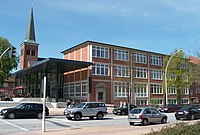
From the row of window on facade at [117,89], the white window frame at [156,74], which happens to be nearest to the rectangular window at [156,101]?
the row of window on facade at [117,89]

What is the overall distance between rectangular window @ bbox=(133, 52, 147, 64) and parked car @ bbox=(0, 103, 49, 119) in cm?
3301

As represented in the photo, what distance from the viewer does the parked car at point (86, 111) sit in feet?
80.1

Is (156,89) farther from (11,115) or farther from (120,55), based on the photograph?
(11,115)

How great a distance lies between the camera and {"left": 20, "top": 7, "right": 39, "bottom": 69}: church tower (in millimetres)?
80812

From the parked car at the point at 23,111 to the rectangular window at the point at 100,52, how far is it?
24.1 metres

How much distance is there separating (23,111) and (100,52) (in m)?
26.8

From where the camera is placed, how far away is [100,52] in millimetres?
50156

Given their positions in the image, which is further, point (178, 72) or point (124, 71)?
point (124, 71)

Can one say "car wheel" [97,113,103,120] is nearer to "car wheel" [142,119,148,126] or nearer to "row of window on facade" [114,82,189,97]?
"car wheel" [142,119,148,126]

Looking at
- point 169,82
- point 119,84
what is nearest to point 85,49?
point 119,84

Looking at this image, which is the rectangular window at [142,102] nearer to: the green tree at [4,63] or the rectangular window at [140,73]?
the rectangular window at [140,73]

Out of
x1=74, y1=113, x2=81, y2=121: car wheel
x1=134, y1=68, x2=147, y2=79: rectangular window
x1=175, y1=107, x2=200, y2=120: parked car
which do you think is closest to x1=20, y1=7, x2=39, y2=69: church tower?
x1=134, y1=68, x2=147, y2=79: rectangular window

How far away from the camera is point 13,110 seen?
971 inches

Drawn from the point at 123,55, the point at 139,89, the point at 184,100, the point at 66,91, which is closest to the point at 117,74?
the point at 123,55
